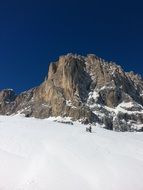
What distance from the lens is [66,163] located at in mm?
25078

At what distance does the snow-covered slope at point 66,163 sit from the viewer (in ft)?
72.7

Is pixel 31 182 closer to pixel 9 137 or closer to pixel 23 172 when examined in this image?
pixel 23 172

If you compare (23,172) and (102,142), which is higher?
(102,142)

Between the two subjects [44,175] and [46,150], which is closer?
[44,175]

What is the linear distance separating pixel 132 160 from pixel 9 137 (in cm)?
950

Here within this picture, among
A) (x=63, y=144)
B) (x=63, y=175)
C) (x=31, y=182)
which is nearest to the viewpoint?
(x=31, y=182)

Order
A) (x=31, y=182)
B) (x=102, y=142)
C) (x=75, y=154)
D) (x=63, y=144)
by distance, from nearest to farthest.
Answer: (x=31, y=182) → (x=75, y=154) → (x=63, y=144) → (x=102, y=142)

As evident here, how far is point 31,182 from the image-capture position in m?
21.7

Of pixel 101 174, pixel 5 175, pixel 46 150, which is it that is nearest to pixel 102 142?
pixel 46 150

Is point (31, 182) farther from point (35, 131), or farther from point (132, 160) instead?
point (35, 131)

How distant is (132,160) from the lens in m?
27.1

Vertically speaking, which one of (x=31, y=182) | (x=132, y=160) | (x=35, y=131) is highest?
(x=35, y=131)

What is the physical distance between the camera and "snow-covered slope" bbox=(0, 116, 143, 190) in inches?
872

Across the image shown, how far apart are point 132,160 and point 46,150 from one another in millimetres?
5741
